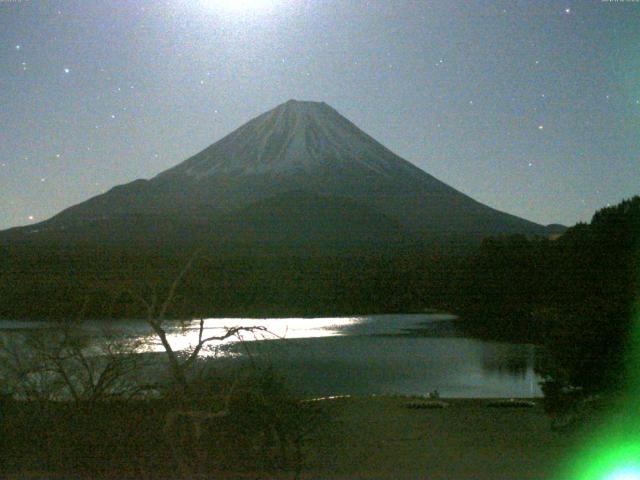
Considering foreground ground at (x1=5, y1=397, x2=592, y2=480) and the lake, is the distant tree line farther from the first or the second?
the lake

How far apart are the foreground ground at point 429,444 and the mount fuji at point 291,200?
9.42 m

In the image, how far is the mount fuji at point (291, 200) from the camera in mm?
28266

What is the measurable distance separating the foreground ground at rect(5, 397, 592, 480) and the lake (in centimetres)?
251

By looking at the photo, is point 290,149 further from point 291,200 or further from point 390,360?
point 390,360

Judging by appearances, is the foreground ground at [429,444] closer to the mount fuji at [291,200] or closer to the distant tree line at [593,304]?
the distant tree line at [593,304]

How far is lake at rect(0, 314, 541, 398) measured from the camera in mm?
15884

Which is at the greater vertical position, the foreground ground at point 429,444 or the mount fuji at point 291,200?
the mount fuji at point 291,200

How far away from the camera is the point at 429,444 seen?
8680 millimetres

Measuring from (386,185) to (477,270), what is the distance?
108 ft

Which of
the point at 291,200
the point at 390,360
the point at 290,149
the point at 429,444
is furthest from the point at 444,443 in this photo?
the point at 290,149

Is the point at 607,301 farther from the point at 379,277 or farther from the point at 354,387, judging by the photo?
the point at 379,277

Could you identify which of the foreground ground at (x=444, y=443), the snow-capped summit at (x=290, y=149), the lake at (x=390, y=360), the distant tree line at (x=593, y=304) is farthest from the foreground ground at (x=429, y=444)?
the snow-capped summit at (x=290, y=149)

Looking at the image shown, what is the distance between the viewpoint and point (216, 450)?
6.10 m

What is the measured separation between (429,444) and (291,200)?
39.2m
